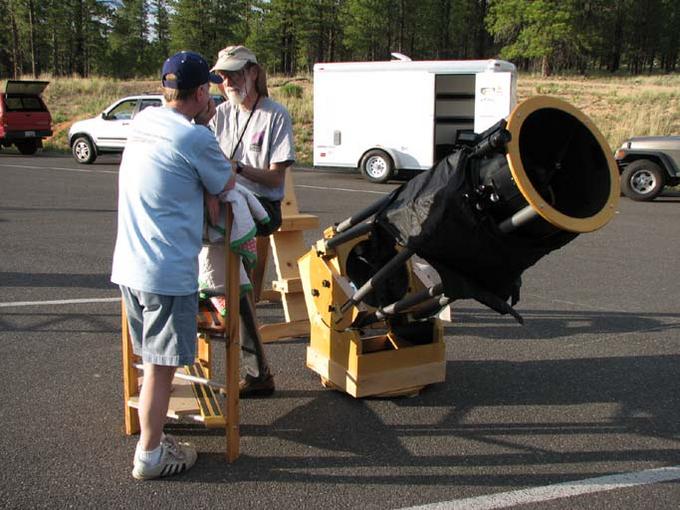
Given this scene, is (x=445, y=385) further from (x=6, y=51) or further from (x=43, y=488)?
(x=6, y=51)

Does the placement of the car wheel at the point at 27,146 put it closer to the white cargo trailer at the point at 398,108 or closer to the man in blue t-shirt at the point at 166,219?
the white cargo trailer at the point at 398,108

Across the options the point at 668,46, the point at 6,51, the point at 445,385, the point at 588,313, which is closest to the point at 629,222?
the point at 588,313

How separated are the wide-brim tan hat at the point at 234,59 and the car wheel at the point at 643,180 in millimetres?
11030

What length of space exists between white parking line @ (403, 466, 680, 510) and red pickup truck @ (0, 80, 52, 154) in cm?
2084

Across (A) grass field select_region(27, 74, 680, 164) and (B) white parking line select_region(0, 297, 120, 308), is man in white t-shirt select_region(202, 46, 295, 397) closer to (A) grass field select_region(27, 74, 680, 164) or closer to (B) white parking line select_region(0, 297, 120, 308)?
(B) white parking line select_region(0, 297, 120, 308)

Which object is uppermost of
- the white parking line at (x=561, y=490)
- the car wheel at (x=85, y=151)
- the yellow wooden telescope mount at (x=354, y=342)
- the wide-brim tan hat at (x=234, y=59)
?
the wide-brim tan hat at (x=234, y=59)

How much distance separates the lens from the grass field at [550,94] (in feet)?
77.4

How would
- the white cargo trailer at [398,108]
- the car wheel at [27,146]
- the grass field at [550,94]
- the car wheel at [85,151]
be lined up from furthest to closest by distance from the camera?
the grass field at [550,94]
the car wheel at [27,146]
the car wheel at [85,151]
the white cargo trailer at [398,108]

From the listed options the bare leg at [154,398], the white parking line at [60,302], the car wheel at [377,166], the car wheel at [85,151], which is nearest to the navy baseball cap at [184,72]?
the bare leg at [154,398]

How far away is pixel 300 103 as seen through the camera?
96.2 feet

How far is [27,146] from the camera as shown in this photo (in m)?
21.6

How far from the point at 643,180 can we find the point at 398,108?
18.1ft

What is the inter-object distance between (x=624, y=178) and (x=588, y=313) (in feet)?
28.4

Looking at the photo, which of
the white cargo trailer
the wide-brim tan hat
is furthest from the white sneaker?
the white cargo trailer
